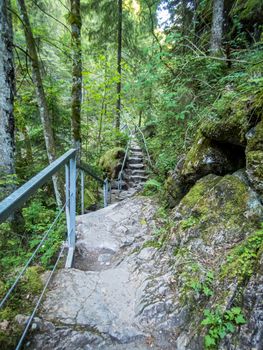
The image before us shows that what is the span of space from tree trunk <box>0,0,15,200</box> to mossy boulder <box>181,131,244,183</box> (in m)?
2.72

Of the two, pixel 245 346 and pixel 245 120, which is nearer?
pixel 245 346

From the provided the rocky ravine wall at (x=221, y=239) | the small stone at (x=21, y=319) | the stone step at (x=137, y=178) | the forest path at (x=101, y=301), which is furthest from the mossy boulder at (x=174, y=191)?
the stone step at (x=137, y=178)

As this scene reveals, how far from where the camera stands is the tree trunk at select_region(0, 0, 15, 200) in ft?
10.8

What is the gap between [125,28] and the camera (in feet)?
32.0

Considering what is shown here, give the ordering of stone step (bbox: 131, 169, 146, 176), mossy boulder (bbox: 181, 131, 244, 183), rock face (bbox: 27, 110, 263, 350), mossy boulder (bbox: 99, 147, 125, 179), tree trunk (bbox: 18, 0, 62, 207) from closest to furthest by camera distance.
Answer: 1. rock face (bbox: 27, 110, 263, 350)
2. mossy boulder (bbox: 181, 131, 244, 183)
3. tree trunk (bbox: 18, 0, 62, 207)
4. mossy boulder (bbox: 99, 147, 125, 179)
5. stone step (bbox: 131, 169, 146, 176)

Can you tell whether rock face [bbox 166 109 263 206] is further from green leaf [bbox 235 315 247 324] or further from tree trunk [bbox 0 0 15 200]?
tree trunk [bbox 0 0 15 200]

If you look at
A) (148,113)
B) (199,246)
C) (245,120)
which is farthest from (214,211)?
(148,113)

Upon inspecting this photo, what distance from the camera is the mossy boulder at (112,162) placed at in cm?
945

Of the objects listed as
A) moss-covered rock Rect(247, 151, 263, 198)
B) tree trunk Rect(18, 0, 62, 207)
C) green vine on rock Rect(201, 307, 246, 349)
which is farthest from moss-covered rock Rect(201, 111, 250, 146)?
tree trunk Rect(18, 0, 62, 207)

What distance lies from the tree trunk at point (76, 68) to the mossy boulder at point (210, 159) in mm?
3313

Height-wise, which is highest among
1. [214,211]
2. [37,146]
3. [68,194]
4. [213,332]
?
[37,146]

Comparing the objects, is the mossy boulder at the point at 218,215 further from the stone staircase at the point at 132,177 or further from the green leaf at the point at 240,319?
the stone staircase at the point at 132,177

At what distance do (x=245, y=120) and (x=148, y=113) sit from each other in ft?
26.9

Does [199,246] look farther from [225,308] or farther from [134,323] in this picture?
[134,323]
